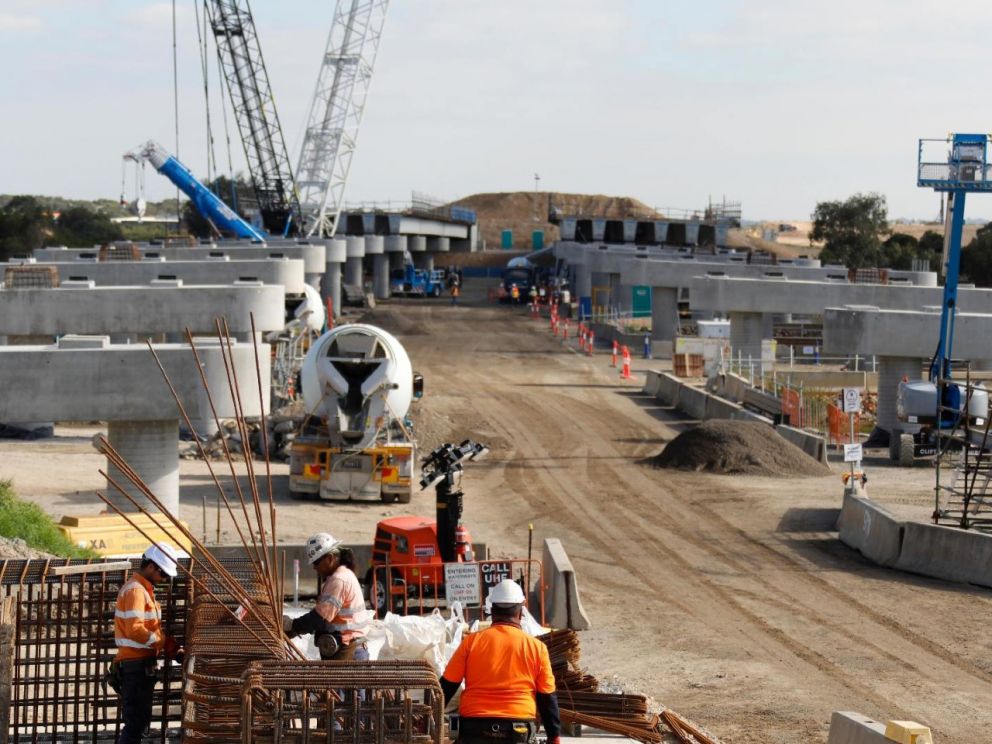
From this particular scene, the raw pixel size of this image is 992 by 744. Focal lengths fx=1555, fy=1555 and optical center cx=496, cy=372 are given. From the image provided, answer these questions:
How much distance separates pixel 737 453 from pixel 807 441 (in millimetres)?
2114

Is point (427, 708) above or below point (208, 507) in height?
above

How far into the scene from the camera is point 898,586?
897 inches

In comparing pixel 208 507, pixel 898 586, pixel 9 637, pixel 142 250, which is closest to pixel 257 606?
pixel 9 637

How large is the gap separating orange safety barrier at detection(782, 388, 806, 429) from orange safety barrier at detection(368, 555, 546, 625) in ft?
62.2

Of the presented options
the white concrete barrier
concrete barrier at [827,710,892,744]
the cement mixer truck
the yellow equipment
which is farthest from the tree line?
concrete barrier at [827,710,892,744]

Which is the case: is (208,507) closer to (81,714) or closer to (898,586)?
(898,586)

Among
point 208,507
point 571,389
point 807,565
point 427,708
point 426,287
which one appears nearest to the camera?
point 427,708

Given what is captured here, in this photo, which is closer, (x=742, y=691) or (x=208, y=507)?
(x=742, y=691)

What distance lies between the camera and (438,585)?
20047 millimetres

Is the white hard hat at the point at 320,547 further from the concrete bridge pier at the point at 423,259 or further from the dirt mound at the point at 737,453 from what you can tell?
the concrete bridge pier at the point at 423,259

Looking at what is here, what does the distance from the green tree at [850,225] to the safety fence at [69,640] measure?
375 feet

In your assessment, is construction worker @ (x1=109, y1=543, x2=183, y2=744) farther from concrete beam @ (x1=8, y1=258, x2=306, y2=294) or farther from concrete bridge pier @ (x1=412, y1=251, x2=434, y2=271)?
concrete bridge pier @ (x1=412, y1=251, x2=434, y2=271)

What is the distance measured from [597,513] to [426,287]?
7081cm

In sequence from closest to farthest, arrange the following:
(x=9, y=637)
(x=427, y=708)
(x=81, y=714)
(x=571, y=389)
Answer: (x=427, y=708) → (x=9, y=637) → (x=81, y=714) → (x=571, y=389)
